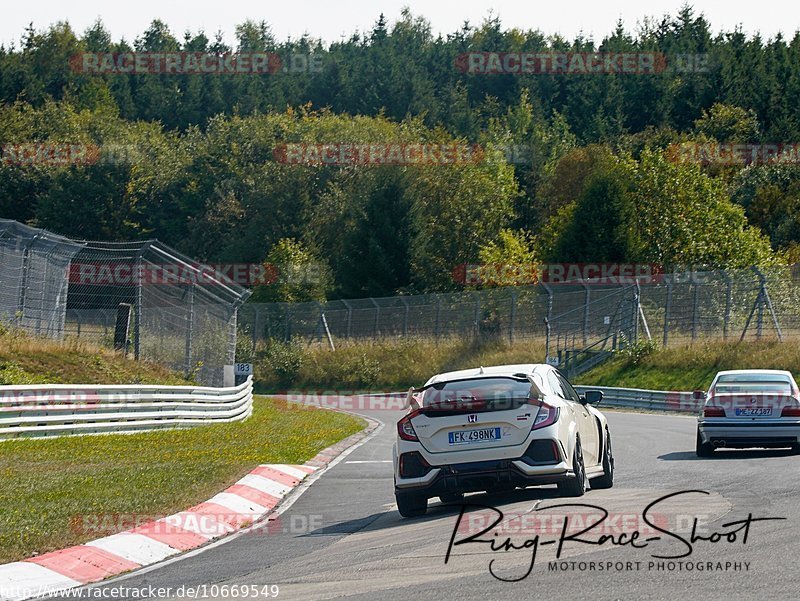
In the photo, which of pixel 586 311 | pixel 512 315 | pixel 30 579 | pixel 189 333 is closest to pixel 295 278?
pixel 512 315

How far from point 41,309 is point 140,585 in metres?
21.4

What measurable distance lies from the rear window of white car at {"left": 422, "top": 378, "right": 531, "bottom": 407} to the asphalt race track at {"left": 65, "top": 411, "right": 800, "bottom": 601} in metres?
1.03

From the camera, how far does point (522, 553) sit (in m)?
8.95

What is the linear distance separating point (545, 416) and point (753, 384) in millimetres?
8045

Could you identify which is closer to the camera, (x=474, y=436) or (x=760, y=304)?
(x=474, y=436)

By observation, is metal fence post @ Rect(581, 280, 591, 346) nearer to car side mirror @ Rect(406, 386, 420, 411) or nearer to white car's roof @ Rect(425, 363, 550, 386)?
white car's roof @ Rect(425, 363, 550, 386)

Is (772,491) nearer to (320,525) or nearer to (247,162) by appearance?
(320,525)

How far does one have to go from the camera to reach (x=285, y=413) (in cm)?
3522

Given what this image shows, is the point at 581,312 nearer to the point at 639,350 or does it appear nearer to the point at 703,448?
the point at 639,350

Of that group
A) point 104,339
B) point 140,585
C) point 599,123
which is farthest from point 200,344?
point 599,123

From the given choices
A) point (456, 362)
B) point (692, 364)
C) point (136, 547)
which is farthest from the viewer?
point (456, 362)
